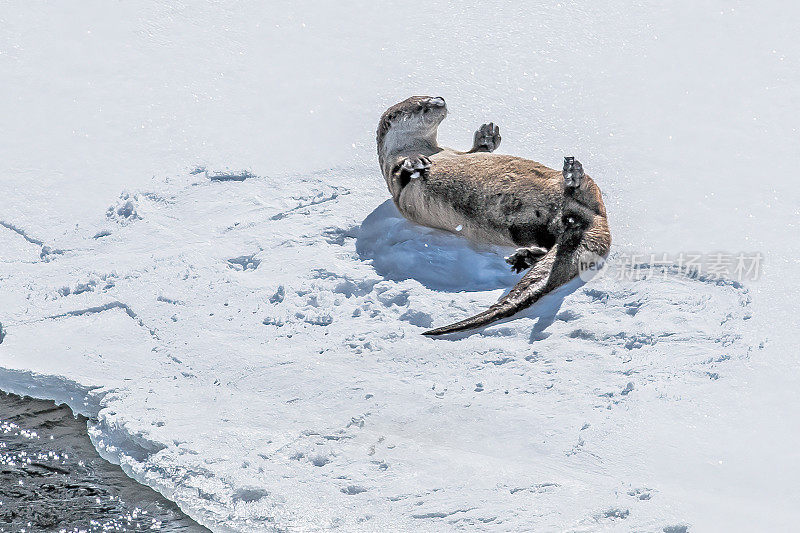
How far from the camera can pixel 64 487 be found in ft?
13.3

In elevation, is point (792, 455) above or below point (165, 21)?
below

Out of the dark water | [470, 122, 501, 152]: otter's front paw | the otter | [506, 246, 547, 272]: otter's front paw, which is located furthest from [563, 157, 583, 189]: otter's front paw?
the dark water

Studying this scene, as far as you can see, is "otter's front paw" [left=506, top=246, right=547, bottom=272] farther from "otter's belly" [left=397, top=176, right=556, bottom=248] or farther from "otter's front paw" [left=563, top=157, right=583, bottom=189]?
"otter's front paw" [left=563, top=157, right=583, bottom=189]

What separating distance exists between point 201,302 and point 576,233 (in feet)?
6.23

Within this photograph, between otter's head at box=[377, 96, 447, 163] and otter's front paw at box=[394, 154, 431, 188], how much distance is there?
405 mm

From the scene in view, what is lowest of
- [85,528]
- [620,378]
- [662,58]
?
[85,528]

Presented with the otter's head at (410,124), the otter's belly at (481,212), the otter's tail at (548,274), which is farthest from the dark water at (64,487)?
the otter's head at (410,124)

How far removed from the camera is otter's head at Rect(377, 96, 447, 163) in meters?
6.41

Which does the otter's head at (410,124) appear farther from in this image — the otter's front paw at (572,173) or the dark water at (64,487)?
the dark water at (64,487)

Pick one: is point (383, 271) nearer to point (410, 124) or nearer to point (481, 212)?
point (481, 212)

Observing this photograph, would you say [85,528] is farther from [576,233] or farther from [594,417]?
[576,233]

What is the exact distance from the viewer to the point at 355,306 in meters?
5.11

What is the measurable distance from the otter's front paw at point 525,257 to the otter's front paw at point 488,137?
4.51ft

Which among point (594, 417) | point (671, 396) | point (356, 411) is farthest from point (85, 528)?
point (671, 396)
